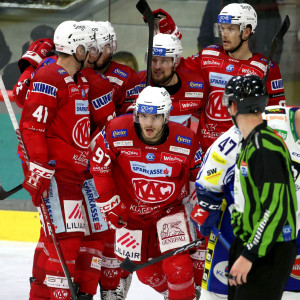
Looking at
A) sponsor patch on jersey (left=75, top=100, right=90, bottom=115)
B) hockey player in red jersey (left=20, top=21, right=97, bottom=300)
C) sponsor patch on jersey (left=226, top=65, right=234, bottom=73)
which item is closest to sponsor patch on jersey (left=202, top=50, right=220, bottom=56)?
sponsor patch on jersey (left=226, top=65, right=234, bottom=73)

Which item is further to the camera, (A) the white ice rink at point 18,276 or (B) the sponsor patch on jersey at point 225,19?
(A) the white ice rink at point 18,276

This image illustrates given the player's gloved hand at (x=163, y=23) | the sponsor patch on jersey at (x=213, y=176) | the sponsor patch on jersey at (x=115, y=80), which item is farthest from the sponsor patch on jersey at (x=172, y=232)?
the player's gloved hand at (x=163, y=23)

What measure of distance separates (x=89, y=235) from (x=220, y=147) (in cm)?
128

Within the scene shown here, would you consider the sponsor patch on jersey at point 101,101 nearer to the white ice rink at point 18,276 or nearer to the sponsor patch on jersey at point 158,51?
the sponsor patch on jersey at point 158,51

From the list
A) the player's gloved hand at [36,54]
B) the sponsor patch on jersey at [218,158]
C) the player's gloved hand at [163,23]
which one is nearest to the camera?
the sponsor patch on jersey at [218,158]

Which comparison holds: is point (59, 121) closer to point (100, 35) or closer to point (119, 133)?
point (119, 133)

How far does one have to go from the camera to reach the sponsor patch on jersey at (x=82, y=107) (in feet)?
12.8

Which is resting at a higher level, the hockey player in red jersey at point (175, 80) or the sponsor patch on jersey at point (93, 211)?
the hockey player in red jersey at point (175, 80)

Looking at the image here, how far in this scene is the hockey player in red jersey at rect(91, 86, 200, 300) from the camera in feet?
12.1

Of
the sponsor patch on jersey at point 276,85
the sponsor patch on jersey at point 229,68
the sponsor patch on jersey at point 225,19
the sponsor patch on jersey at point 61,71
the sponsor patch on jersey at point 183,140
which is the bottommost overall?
the sponsor patch on jersey at point 183,140

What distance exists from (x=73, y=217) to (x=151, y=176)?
18.3 inches

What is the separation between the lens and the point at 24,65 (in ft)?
14.0

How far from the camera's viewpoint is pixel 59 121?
152 inches

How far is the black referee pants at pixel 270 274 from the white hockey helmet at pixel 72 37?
62.9 inches
